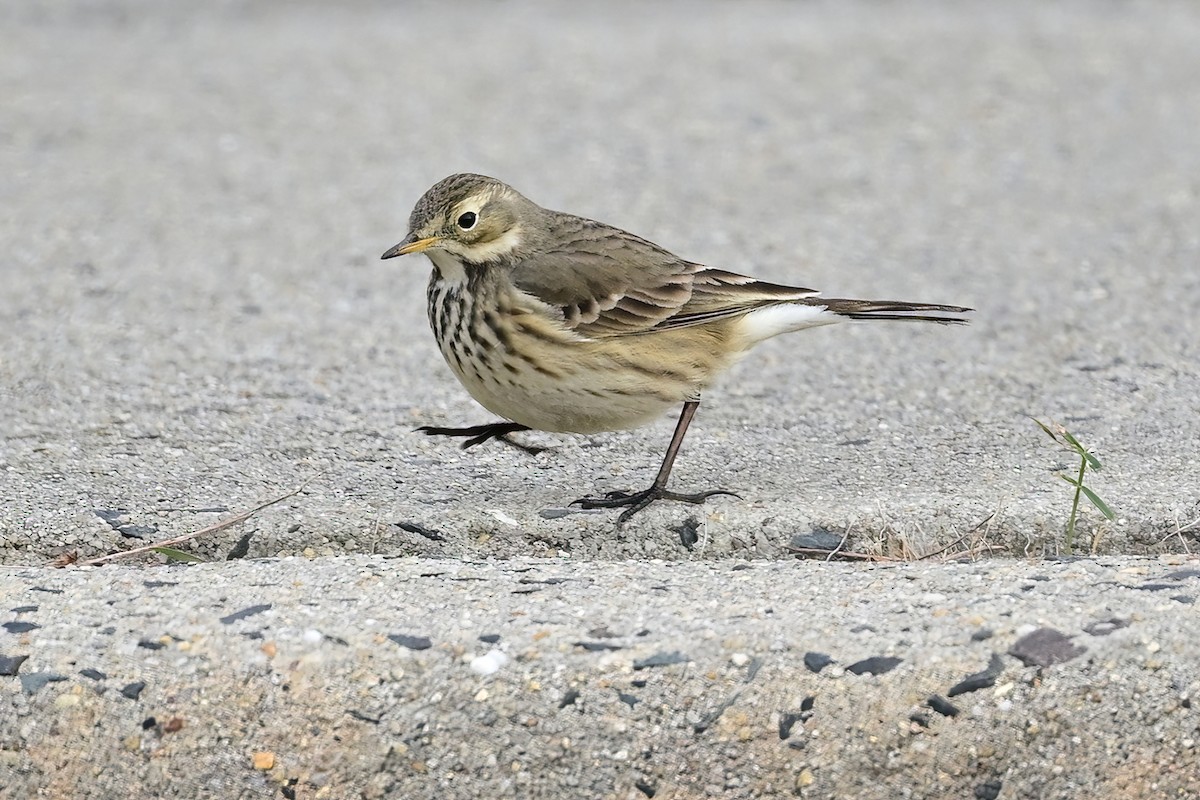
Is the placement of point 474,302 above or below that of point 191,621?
above

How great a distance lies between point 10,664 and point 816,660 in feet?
5.14

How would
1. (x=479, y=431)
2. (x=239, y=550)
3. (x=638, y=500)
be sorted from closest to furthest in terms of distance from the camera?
1. (x=239, y=550)
2. (x=638, y=500)
3. (x=479, y=431)

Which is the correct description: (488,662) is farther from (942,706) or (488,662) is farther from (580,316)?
(580,316)

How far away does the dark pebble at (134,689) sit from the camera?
3305 mm

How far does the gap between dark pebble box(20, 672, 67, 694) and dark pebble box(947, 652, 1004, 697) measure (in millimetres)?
1702

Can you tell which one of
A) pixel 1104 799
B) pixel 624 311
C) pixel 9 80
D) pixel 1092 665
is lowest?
pixel 1104 799

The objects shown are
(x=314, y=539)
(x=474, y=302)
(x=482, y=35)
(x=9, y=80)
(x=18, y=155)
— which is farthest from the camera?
(x=482, y=35)

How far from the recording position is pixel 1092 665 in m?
3.24

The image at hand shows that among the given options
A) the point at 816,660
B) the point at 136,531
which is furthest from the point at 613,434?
the point at 816,660

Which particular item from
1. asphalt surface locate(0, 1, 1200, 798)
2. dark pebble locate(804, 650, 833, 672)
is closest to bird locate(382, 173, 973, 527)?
asphalt surface locate(0, 1, 1200, 798)

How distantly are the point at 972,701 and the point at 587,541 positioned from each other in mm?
1240

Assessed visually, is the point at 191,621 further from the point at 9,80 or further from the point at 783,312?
the point at 9,80

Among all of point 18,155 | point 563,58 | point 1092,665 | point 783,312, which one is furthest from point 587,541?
point 563,58

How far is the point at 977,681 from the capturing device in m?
3.23
